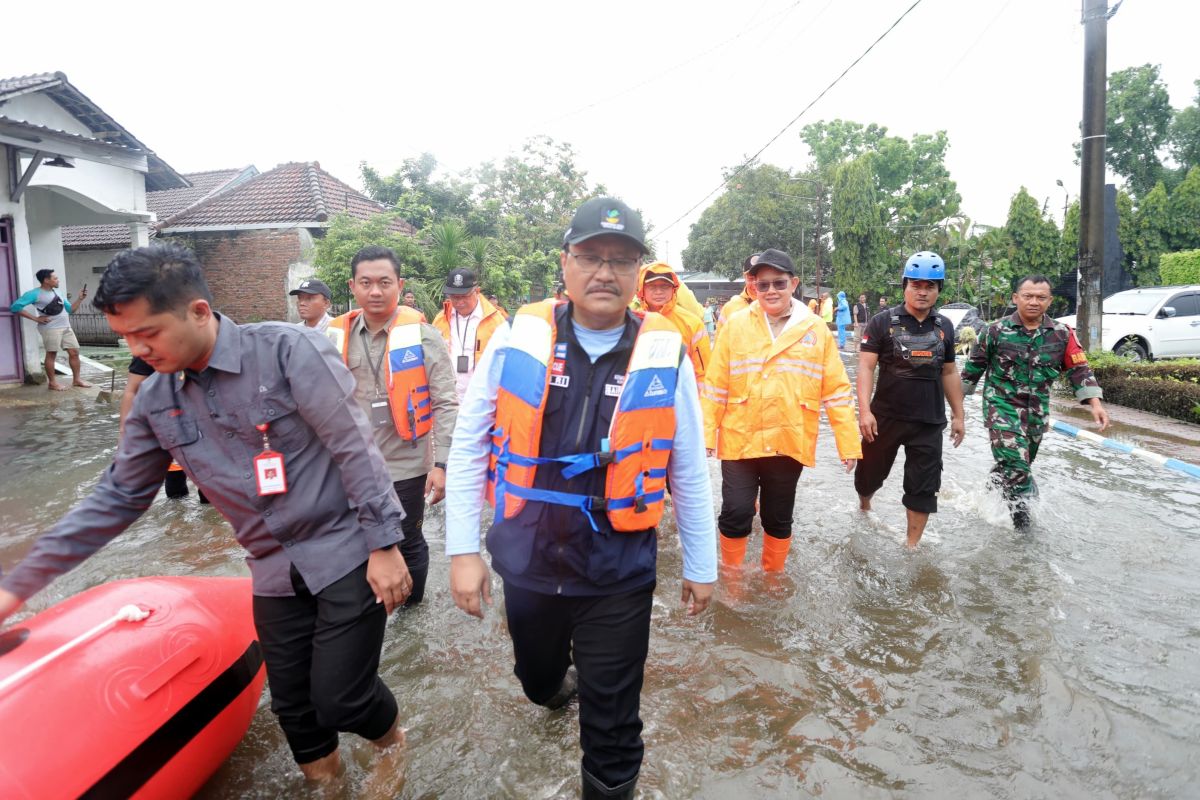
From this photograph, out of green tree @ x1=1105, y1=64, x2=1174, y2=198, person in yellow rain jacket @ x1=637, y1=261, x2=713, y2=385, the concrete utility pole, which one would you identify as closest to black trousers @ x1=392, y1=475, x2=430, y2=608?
person in yellow rain jacket @ x1=637, y1=261, x2=713, y2=385

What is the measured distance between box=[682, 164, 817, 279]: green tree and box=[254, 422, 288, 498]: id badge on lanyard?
149 feet

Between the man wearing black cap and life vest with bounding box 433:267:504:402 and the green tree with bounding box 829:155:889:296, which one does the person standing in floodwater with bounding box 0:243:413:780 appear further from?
the green tree with bounding box 829:155:889:296

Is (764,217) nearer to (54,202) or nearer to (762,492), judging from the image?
(54,202)

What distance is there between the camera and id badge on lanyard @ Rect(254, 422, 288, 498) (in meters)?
2.28

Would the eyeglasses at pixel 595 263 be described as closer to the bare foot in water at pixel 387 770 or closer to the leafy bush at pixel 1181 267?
the bare foot in water at pixel 387 770

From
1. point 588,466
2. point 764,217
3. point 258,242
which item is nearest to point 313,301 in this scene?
point 588,466

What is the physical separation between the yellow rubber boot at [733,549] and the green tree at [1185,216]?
113 feet

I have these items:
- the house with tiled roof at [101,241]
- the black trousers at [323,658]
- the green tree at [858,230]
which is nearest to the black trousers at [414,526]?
the black trousers at [323,658]

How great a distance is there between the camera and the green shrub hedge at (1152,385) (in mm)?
9832

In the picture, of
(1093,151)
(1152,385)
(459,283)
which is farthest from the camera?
(1093,151)

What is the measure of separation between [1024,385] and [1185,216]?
32548 millimetres

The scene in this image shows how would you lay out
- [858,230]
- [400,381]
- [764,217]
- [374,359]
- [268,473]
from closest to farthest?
[268,473], [400,381], [374,359], [858,230], [764,217]

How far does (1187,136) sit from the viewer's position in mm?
40344

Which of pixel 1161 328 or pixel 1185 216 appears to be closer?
pixel 1161 328
